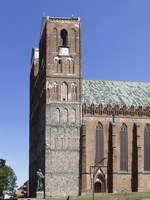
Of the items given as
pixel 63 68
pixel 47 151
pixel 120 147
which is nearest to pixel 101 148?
pixel 120 147

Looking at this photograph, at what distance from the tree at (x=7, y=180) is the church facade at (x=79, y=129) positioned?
122 ft

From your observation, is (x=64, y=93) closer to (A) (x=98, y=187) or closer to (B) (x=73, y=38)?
(B) (x=73, y=38)

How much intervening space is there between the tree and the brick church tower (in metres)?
35.5

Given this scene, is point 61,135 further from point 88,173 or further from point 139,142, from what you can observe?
point 139,142

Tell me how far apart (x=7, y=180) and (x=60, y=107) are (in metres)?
48.3

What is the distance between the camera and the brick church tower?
78.2 meters

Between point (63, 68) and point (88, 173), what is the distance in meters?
16.5

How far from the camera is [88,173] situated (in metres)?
78.7

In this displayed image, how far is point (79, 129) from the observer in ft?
263

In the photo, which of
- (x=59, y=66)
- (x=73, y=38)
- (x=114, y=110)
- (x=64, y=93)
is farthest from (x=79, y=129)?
(x=73, y=38)

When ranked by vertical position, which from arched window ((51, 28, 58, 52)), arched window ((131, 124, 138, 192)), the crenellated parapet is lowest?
arched window ((131, 124, 138, 192))

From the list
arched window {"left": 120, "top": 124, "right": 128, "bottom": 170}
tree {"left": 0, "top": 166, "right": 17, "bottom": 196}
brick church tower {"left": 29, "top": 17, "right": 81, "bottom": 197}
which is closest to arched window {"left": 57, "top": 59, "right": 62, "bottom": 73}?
brick church tower {"left": 29, "top": 17, "right": 81, "bottom": 197}

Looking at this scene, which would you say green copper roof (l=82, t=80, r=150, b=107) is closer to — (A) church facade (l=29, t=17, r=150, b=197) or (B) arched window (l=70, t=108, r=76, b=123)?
(A) church facade (l=29, t=17, r=150, b=197)

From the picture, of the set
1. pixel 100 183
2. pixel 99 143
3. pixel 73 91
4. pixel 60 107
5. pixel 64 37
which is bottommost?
pixel 100 183
